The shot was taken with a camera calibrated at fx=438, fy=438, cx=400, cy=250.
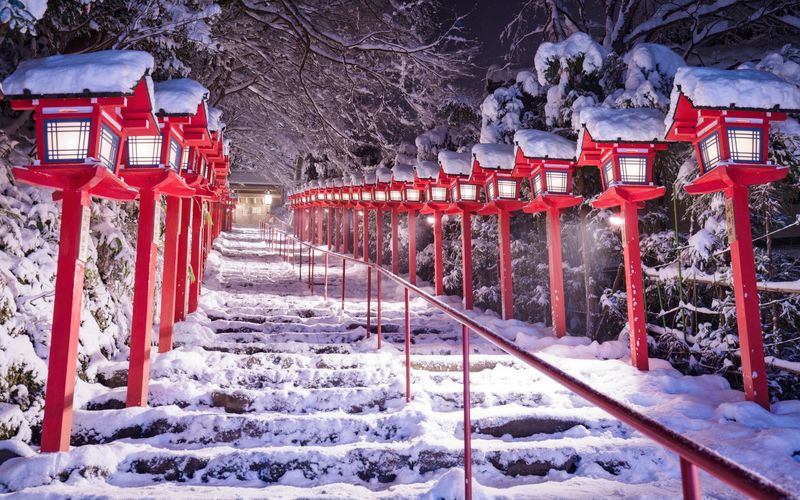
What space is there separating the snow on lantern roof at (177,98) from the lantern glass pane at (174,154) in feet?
1.01

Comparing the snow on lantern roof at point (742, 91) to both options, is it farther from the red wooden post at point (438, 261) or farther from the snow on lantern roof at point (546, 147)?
the red wooden post at point (438, 261)

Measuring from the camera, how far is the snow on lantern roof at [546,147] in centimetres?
618

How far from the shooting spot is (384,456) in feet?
10.3

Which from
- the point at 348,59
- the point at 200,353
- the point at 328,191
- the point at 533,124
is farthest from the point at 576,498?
the point at 328,191

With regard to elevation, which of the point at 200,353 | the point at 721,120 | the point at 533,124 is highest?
the point at 533,124

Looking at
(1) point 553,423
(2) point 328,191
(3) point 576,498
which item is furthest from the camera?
(2) point 328,191

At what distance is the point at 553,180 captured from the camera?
6.29 meters

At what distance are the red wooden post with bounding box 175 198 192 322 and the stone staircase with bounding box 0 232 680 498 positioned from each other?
1084 mm

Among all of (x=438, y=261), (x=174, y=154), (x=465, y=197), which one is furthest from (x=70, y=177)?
(x=438, y=261)

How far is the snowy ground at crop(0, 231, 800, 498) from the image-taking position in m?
2.83

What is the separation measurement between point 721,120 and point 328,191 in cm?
1687

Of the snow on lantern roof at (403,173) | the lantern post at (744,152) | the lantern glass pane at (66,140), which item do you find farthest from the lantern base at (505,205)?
the lantern glass pane at (66,140)

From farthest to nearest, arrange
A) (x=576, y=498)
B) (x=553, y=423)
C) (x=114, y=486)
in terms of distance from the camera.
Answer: (x=553, y=423) → (x=114, y=486) → (x=576, y=498)

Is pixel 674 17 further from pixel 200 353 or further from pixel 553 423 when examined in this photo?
pixel 200 353
